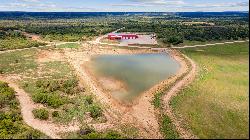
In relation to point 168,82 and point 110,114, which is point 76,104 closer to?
point 110,114

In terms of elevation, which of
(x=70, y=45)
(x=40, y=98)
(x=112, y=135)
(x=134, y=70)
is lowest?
(x=70, y=45)

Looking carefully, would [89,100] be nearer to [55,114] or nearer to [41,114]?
[55,114]

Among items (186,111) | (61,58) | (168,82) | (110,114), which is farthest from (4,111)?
(61,58)

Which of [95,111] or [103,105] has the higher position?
[95,111]

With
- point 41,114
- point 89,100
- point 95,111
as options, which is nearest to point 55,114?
point 41,114

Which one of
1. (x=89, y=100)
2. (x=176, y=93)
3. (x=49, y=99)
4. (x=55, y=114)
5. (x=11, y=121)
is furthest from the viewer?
(x=176, y=93)

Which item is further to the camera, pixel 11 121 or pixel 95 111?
pixel 95 111

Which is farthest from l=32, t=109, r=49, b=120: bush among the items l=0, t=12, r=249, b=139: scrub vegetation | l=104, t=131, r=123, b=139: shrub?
l=104, t=131, r=123, b=139: shrub
